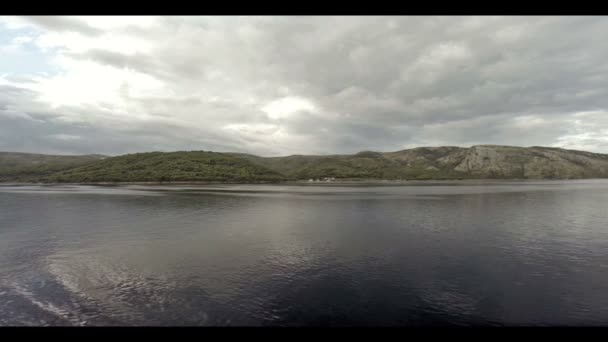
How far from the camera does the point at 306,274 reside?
20.1 meters

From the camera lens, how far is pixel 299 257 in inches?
955

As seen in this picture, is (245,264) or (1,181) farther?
(1,181)

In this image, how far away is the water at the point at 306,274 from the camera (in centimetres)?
1446

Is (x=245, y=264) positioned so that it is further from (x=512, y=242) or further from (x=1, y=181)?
(x=1, y=181)

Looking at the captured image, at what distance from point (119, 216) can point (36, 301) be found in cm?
3443

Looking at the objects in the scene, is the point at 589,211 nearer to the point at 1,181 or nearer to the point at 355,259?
the point at 355,259

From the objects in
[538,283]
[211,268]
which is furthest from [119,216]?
[538,283]

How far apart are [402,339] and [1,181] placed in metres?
281

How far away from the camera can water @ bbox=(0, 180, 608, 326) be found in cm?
1446

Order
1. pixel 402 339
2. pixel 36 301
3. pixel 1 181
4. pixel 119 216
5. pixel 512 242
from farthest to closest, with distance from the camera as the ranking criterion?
pixel 1 181 → pixel 119 216 → pixel 512 242 → pixel 36 301 → pixel 402 339

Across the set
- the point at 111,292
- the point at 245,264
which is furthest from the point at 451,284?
the point at 111,292
